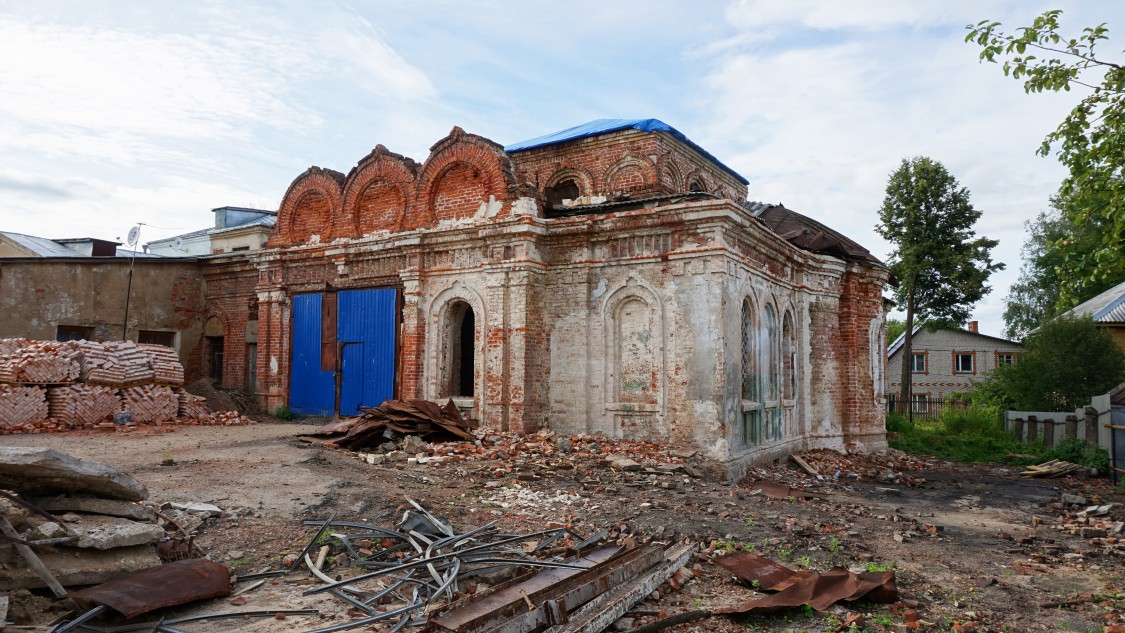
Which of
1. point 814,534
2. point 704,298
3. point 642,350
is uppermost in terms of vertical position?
point 704,298

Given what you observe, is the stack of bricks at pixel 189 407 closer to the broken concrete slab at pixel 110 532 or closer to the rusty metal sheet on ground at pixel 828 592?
the broken concrete slab at pixel 110 532

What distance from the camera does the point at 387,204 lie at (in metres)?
15.7

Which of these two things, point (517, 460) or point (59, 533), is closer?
point (59, 533)

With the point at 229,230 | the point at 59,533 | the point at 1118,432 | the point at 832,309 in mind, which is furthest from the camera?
the point at 229,230

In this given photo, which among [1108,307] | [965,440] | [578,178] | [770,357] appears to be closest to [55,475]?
[770,357]

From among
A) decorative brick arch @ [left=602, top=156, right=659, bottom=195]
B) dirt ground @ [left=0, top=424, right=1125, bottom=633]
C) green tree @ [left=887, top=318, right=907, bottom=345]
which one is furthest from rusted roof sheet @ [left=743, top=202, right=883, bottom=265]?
green tree @ [left=887, top=318, right=907, bottom=345]

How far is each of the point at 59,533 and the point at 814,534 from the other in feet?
24.0

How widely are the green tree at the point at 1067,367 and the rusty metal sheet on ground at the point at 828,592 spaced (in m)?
19.8

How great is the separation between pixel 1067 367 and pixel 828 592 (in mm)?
20384

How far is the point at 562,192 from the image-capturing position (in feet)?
56.8

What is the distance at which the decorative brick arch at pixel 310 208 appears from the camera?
16500 millimetres

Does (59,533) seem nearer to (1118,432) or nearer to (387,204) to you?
(387,204)

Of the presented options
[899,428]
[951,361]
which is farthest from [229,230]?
[951,361]

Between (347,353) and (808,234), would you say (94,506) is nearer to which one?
(347,353)
